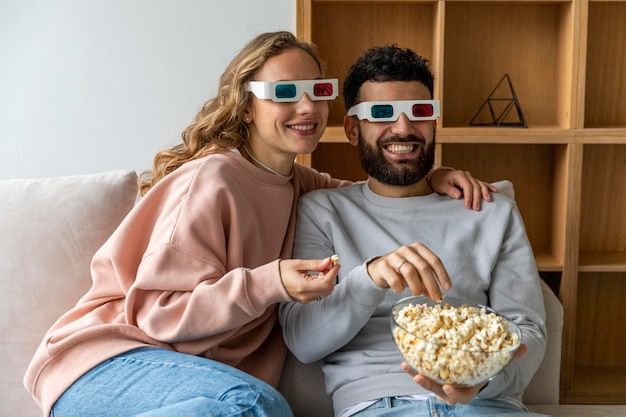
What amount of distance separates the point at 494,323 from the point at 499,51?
1.46 metres

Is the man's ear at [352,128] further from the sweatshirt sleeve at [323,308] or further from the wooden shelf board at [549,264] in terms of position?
the wooden shelf board at [549,264]

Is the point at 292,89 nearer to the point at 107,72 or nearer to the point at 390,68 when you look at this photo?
the point at 390,68

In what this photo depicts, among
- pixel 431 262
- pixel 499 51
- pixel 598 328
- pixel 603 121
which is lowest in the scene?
pixel 598 328

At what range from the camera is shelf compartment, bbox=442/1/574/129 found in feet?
8.48

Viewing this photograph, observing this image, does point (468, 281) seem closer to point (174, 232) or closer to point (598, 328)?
point (174, 232)

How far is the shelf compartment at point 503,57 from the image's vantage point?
2586mm

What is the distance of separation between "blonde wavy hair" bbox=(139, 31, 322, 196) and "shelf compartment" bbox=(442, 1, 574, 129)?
2.61 ft

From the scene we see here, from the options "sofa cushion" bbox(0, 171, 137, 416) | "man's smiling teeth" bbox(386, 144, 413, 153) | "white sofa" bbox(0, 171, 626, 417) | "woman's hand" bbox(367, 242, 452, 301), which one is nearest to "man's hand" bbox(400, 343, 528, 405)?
"woman's hand" bbox(367, 242, 452, 301)

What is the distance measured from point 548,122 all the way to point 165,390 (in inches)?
64.9

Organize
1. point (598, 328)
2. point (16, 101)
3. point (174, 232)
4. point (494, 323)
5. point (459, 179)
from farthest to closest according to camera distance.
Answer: point (598, 328) < point (16, 101) < point (459, 179) < point (174, 232) < point (494, 323)

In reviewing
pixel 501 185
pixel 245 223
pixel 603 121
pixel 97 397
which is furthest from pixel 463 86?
pixel 97 397

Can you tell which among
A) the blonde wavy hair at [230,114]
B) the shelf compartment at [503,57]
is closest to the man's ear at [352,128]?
the blonde wavy hair at [230,114]

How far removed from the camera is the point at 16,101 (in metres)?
2.54

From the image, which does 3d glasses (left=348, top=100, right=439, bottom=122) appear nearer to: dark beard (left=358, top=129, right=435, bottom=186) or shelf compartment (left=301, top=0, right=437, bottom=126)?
dark beard (left=358, top=129, right=435, bottom=186)
